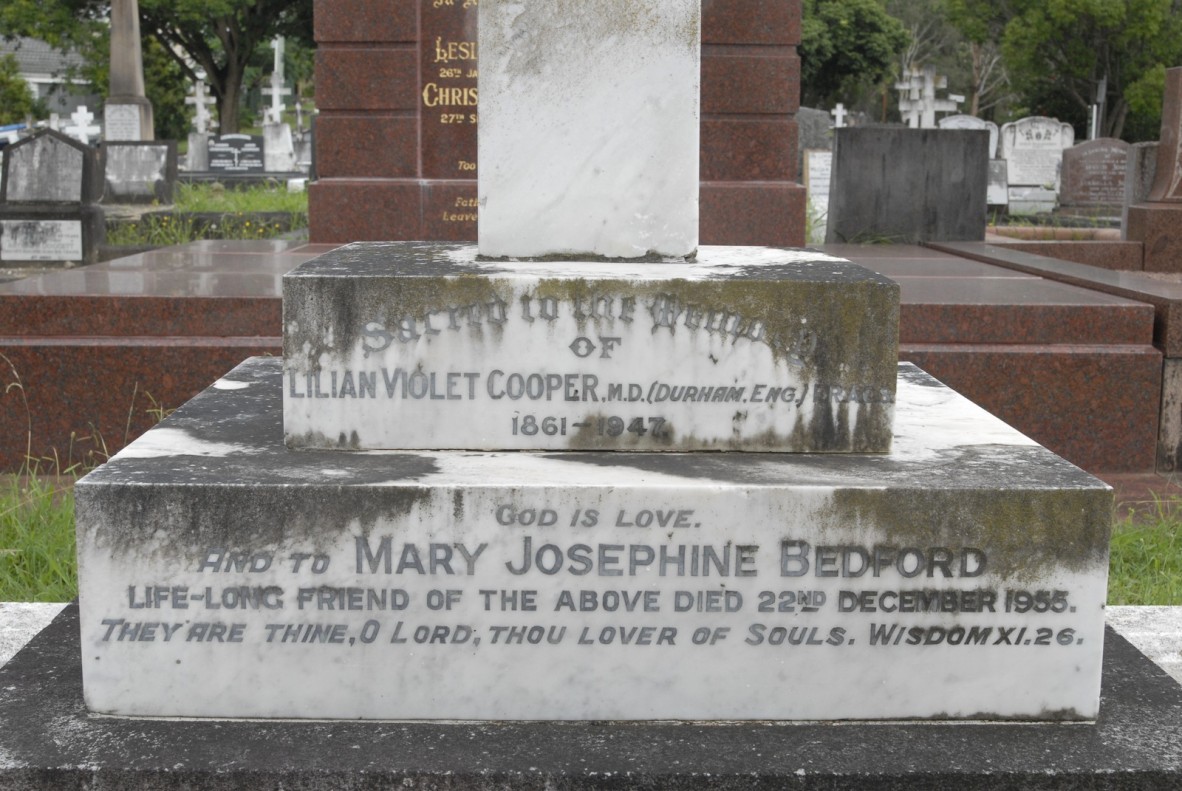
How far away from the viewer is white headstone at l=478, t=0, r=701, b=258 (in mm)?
2553

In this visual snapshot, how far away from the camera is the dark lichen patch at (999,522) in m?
2.22

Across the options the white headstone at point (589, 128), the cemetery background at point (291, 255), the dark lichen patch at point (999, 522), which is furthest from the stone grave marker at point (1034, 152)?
the dark lichen patch at point (999, 522)

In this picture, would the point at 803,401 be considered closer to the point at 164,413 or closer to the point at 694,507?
the point at 694,507

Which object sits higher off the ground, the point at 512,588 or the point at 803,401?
the point at 803,401

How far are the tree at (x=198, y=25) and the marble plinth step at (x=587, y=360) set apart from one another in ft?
111

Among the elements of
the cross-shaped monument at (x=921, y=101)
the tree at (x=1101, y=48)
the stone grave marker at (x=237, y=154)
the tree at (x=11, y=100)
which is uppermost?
the tree at (x=1101, y=48)

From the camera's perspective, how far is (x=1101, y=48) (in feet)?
124

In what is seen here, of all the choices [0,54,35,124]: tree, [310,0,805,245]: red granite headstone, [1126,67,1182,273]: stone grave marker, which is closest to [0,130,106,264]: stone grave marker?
[310,0,805,245]: red granite headstone

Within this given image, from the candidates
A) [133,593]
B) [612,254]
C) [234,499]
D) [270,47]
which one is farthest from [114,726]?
[270,47]

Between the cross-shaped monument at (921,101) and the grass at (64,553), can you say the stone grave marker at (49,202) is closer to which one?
the grass at (64,553)

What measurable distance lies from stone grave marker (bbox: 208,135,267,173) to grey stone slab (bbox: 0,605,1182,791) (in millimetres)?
25482

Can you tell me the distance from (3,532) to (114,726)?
2.18m

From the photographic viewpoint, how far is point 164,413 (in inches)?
192

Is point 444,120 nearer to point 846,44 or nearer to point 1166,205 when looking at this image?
point 1166,205
